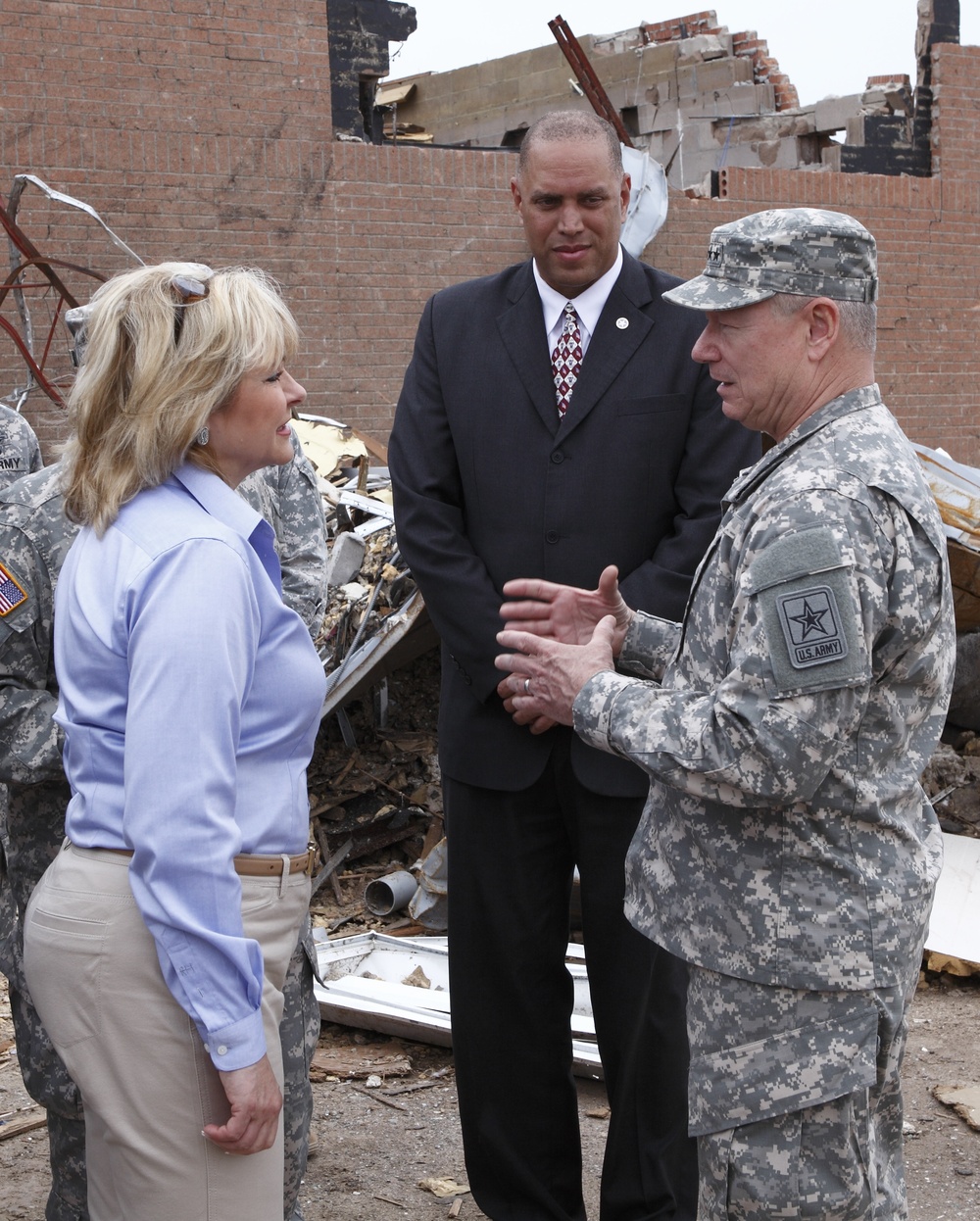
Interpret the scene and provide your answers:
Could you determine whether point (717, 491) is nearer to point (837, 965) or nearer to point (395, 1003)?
point (837, 965)

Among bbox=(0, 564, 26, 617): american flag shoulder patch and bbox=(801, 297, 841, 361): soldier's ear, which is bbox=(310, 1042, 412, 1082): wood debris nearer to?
bbox=(0, 564, 26, 617): american flag shoulder patch

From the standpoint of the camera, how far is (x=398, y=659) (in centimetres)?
574

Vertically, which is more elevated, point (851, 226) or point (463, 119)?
point (463, 119)

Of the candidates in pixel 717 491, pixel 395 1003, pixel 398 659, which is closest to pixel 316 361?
pixel 398 659

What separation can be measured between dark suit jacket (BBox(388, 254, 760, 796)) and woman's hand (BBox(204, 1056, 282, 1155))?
4.30 feet

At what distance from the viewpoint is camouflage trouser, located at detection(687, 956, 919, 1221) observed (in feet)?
6.13

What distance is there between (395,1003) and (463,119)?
46.1 feet

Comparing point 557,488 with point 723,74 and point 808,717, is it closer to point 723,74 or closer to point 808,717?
point 808,717

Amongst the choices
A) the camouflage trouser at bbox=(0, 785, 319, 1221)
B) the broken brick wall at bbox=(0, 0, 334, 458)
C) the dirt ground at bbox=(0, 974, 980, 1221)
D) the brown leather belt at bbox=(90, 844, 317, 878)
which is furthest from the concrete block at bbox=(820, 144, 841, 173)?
the brown leather belt at bbox=(90, 844, 317, 878)

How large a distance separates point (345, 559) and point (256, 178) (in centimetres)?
457

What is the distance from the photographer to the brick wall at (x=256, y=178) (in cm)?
833

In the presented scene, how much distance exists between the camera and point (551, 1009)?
3.09m

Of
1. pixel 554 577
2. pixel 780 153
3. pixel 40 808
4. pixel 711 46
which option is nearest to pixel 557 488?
pixel 554 577

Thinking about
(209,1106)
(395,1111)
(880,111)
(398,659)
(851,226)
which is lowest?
(395,1111)
